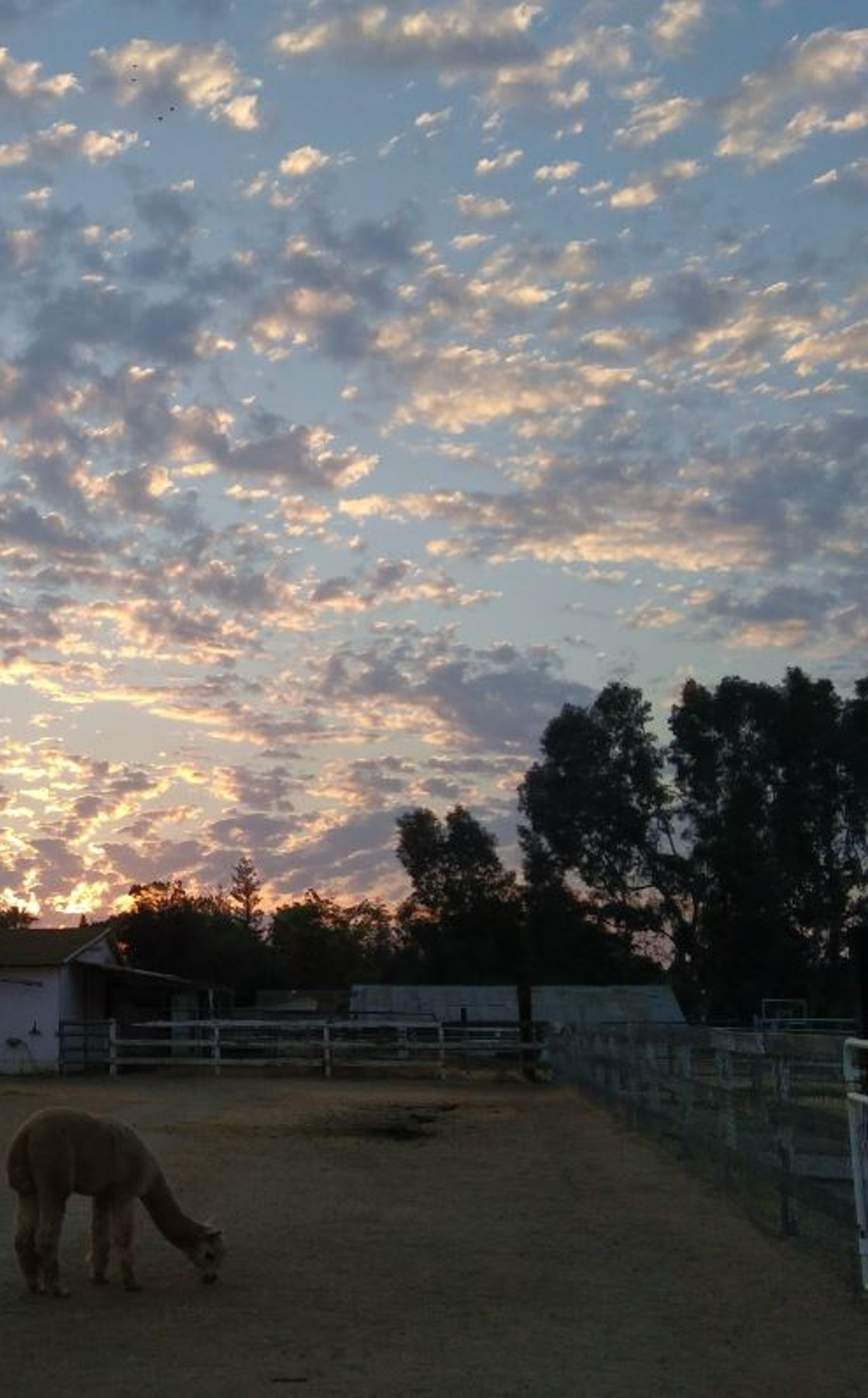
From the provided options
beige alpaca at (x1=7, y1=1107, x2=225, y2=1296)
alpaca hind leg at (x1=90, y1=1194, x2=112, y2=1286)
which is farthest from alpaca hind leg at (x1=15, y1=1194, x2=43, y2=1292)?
alpaca hind leg at (x1=90, y1=1194, x2=112, y2=1286)

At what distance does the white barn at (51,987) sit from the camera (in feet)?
121

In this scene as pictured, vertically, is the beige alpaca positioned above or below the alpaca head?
above

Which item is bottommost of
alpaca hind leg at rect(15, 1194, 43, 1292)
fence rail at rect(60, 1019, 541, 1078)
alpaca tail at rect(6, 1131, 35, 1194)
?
fence rail at rect(60, 1019, 541, 1078)

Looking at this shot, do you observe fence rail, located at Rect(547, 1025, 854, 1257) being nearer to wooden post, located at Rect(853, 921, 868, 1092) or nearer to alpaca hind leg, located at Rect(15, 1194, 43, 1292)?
wooden post, located at Rect(853, 921, 868, 1092)

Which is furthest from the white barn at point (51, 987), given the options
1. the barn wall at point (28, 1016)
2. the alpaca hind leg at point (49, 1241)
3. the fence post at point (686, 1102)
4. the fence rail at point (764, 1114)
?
the alpaca hind leg at point (49, 1241)

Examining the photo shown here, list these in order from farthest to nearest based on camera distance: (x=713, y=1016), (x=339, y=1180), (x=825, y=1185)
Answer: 1. (x=713, y=1016)
2. (x=339, y=1180)
3. (x=825, y=1185)

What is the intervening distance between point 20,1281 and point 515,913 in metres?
67.0

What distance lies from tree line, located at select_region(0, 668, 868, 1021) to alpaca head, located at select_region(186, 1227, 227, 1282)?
54.3 m

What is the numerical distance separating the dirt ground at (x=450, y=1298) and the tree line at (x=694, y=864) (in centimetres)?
4936

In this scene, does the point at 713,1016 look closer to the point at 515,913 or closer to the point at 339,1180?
the point at 515,913

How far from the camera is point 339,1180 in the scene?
14.5 m

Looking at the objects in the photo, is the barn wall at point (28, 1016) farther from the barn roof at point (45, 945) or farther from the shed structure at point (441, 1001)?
the shed structure at point (441, 1001)

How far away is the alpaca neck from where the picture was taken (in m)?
8.91

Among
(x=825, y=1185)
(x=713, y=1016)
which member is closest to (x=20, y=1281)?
(x=825, y=1185)
